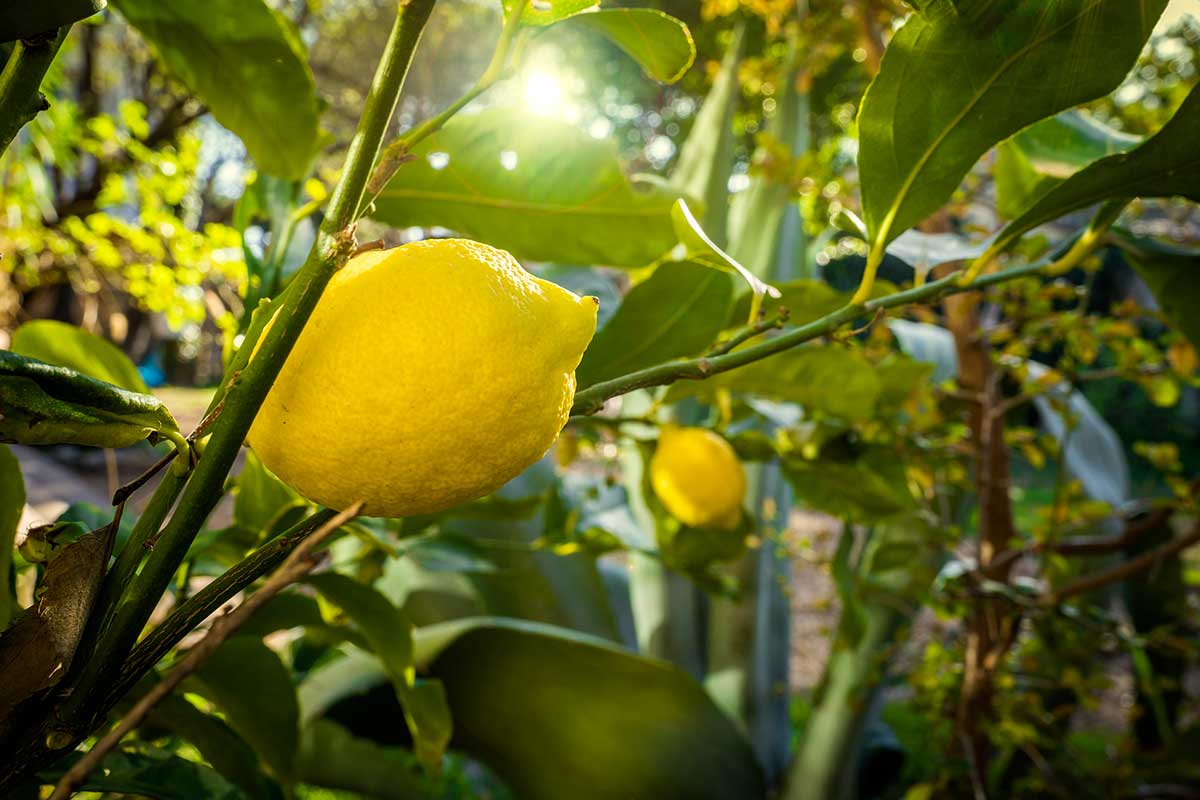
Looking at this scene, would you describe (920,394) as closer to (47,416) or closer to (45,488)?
(47,416)

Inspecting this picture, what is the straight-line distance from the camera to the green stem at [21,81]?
0.19m

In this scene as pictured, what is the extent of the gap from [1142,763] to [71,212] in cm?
295

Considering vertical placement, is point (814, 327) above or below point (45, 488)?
above

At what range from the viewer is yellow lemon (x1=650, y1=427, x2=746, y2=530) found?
20.5 inches

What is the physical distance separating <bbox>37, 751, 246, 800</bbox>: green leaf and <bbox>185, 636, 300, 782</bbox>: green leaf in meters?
0.05

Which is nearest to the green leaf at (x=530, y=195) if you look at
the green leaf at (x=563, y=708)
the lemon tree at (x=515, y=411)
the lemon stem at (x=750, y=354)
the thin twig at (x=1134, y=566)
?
the lemon tree at (x=515, y=411)

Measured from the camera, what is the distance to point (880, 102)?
251 millimetres

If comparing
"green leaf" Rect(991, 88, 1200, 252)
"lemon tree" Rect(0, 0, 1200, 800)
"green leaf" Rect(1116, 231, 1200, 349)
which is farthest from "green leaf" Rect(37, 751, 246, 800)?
Answer: "green leaf" Rect(1116, 231, 1200, 349)

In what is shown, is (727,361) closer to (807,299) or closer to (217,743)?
(807,299)

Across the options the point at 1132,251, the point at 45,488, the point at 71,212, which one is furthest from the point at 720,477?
the point at 45,488

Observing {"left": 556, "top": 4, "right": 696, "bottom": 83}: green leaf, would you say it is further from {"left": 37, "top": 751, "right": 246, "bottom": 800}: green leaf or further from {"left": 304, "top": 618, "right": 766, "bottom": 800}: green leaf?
{"left": 304, "top": 618, "right": 766, "bottom": 800}: green leaf

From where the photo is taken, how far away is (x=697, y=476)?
0.52 m

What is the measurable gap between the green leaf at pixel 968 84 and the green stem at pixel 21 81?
22 cm

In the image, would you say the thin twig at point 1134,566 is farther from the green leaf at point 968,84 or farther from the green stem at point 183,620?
the green stem at point 183,620
